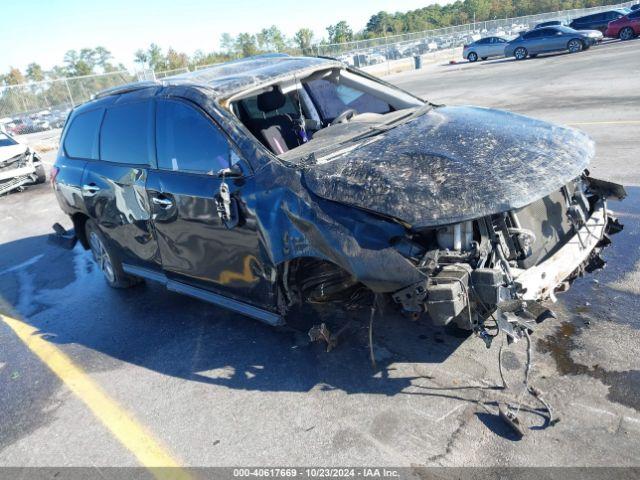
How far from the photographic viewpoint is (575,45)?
1014 inches

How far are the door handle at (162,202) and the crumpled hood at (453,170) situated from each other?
4.40 ft

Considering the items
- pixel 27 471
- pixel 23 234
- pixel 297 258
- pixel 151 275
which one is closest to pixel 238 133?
pixel 297 258

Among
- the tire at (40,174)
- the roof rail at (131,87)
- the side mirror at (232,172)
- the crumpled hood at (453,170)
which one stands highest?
the roof rail at (131,87)

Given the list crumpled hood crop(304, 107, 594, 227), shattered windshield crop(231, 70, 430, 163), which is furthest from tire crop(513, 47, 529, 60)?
crumpled hood crop(304, 107, 594, 227)

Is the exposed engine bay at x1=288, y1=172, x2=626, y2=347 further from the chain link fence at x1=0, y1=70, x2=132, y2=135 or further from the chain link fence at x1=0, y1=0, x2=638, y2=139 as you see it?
the chain link fence at x1=0, y1=70, x2=132, y2=135

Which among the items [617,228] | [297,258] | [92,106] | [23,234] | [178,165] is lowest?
[23,234]

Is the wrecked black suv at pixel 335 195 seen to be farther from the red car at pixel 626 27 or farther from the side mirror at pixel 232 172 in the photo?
the red car at pixel 626 27

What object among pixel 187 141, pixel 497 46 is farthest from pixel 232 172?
pixel 497 46

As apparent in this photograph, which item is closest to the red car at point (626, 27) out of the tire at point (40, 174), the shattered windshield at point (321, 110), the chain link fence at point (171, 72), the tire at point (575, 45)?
the tire at point (575, 45)

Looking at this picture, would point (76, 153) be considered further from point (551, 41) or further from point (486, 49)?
point (486, 49)

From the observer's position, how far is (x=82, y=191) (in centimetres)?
526

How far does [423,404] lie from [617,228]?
2.15 m

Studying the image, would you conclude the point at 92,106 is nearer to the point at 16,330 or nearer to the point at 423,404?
the point at 16,330

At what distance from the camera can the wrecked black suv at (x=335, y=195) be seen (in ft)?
9.76
